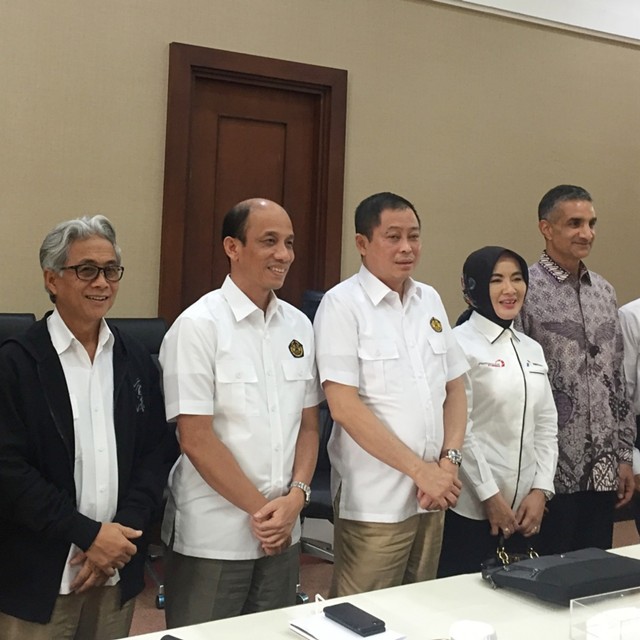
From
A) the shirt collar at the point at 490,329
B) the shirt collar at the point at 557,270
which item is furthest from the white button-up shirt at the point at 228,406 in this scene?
the shirt collar at the point at 557,270

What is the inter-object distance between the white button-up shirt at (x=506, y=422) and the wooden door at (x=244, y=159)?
1.64 meters

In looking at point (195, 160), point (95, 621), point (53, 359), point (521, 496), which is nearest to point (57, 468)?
point (53, 359)

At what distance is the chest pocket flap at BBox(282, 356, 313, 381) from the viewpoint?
2.03m

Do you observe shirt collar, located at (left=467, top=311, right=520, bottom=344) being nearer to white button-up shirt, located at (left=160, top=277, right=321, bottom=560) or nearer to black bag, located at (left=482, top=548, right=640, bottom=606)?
white button-up shirt, located at (left=160, top=277, right=321, bottom=560)

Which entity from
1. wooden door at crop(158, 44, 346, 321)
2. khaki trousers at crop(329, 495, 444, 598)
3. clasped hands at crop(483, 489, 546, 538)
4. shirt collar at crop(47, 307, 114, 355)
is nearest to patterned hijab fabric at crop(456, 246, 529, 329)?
clasped hands at crop(483, 489, 546, 538)

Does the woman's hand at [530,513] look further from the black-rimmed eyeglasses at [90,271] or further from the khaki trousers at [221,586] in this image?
the black-rimmed eyeglasses at [90,271]

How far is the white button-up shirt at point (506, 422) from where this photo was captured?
234 cm

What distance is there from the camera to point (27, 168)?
3348mm

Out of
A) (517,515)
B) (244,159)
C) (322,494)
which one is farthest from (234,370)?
(244,159)

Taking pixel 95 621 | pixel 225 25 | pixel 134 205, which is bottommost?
pixel 95 621

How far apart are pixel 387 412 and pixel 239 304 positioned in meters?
0.50

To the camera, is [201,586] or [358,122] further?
[358,122]

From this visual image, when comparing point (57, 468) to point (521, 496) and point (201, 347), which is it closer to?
point (201, 347)

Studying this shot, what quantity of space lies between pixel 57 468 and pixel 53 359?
0.79 feet
